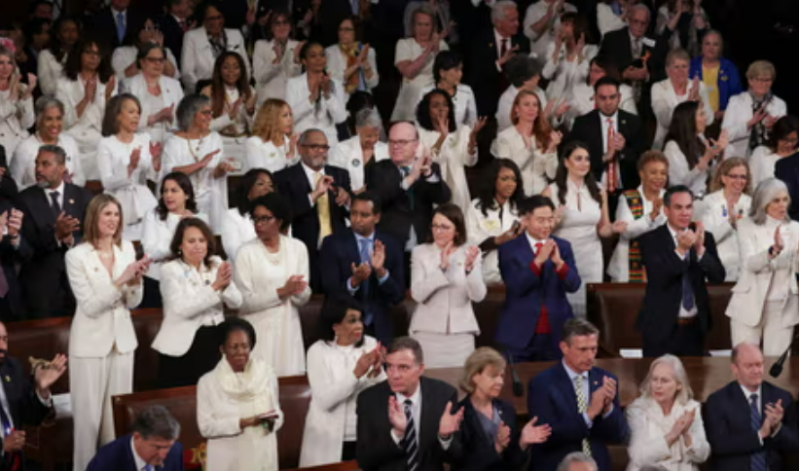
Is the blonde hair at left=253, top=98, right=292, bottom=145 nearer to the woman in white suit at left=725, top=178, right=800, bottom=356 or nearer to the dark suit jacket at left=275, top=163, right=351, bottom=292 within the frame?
the dark suit jacket at left=275, top=163, right=351, bottom=292

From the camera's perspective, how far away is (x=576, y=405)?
6918 mm

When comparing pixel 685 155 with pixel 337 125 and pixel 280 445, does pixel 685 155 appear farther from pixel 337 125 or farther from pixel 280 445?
pixel 280 445

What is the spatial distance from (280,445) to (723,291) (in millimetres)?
2976

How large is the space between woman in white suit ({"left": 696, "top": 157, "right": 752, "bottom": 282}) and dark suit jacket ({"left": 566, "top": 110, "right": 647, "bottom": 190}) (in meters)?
0.69

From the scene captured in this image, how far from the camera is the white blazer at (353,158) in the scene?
9.53m

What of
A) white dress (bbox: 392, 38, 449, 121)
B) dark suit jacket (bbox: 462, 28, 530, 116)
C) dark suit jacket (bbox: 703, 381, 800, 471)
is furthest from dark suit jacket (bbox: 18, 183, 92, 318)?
dark suit jacket (bbox: 462, 28, 530, 116)

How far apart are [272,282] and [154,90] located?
8.71ft

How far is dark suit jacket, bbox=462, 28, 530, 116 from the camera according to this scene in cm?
1142

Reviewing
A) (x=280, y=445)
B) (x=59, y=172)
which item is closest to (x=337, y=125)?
(x=59, y=172)

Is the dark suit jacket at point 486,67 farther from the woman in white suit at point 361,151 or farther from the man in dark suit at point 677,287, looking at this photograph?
the man in dark suit at point 677,287

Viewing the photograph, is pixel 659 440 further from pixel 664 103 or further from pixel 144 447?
pixel 664 103

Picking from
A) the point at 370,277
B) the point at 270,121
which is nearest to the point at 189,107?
the point at 270,121

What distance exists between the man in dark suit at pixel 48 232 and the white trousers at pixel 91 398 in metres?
0.94

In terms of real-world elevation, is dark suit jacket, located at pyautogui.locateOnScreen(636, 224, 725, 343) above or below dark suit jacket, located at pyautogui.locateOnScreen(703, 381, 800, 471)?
above
